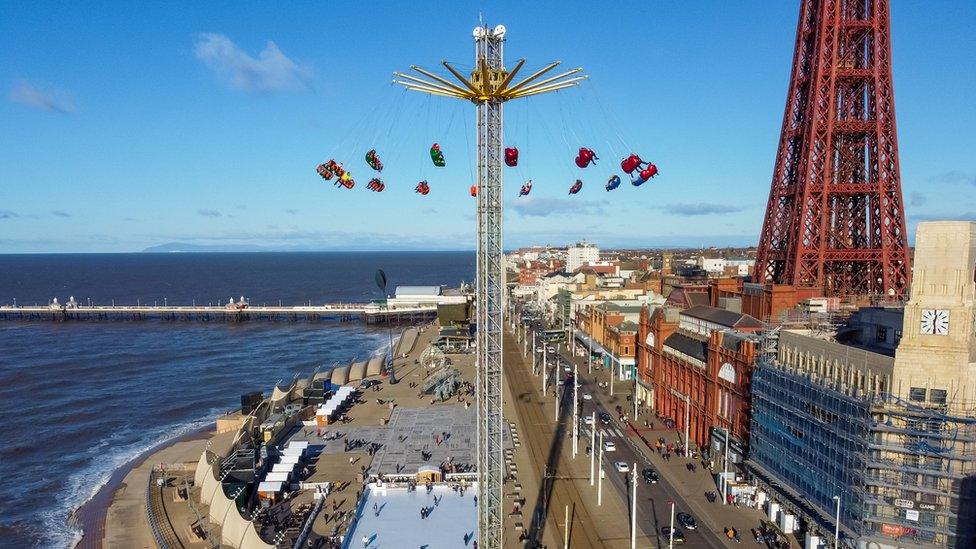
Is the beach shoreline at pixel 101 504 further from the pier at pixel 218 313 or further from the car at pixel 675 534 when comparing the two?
the pier at pixel 218 313

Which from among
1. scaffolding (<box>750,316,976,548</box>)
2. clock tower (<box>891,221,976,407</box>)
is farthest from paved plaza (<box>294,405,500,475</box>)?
clock tower (<box>891,221,976,407</box>)

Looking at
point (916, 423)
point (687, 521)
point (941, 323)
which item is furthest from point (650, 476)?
point (941, 323)

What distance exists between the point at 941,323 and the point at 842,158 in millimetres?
39639

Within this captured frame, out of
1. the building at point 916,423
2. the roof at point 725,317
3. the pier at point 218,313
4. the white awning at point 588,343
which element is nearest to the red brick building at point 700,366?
the roof at point 725,317

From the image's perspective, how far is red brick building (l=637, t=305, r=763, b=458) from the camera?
189 ft

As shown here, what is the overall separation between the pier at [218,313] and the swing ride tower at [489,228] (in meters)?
145

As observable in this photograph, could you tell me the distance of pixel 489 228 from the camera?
2738 cm

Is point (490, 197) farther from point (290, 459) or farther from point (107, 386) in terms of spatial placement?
point (107, 386)

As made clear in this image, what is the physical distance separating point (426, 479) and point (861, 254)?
53646 millimetres

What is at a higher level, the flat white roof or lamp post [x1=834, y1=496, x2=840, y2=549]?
lamp post [x1=834, y1=496, x2=840, y2=549]

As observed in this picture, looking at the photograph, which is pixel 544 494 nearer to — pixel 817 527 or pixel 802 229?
pixel 817 527

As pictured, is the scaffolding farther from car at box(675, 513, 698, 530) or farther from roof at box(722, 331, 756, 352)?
roof at box(722, 331, 756, 352)

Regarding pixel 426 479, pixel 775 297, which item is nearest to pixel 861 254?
pixel 775 297

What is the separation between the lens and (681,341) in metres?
73.1
